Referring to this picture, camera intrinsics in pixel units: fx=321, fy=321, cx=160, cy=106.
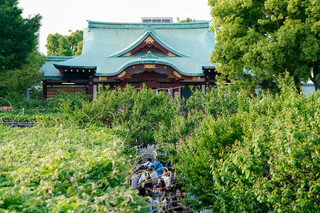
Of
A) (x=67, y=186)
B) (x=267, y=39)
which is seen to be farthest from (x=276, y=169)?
(x=267, y=39)

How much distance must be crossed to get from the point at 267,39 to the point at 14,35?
46.0ft

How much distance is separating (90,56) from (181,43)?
804 cm

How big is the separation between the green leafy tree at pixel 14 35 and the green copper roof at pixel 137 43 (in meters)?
2.75

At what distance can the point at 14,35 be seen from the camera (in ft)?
60.9

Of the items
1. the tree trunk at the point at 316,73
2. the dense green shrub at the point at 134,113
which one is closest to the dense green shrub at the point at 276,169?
the dense green shrub at the point at 134,113

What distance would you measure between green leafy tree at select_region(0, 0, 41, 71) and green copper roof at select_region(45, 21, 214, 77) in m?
2.75

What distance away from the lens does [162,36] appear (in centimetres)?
2811

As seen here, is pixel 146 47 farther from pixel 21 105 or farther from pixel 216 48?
pixel 21 105

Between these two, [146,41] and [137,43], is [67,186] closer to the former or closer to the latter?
[137,43]

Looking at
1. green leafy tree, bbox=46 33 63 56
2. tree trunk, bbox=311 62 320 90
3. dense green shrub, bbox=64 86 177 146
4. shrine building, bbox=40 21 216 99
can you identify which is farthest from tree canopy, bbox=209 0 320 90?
green leafy tree, bbox=46 33 63 56

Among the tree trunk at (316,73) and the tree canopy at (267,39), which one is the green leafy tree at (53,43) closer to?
the tree canopy at (267,39)

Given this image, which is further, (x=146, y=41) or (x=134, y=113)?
(x=146, y=41)

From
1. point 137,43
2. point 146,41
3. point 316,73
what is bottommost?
point 316,73

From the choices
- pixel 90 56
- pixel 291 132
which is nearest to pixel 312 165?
pixel 291 132
